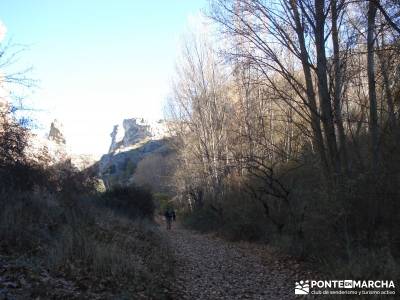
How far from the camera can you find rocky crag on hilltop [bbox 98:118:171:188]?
80.6m

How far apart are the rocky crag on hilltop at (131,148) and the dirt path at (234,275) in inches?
2135

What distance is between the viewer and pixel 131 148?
10594 centimetres

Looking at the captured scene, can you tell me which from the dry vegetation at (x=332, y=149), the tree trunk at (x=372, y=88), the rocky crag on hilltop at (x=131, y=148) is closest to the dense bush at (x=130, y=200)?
the dry vegetation at (x=332, y=149)

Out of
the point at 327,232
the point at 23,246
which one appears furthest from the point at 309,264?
the point at 23,246

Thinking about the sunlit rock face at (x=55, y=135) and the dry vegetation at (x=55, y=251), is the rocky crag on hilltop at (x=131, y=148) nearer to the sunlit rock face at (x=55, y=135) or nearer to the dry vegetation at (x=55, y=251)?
the sunlit rock face at (x=55, y=135)

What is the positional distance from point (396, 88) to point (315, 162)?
3.73m

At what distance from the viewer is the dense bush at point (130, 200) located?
2439 cm

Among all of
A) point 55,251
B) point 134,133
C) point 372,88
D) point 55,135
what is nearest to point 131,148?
point 134,133

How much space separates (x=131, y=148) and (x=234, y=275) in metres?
97.3

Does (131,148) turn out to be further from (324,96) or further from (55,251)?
(55,251)

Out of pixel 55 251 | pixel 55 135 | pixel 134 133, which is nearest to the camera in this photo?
pixel 55 251

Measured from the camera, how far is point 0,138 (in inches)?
485

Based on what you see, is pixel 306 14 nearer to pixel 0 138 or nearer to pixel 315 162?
pixel 315 162

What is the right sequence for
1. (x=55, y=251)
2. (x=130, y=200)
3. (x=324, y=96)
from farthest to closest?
1. (x=130, y=200)
2. (x=324, y=96)
3. (x=55, y=251)
